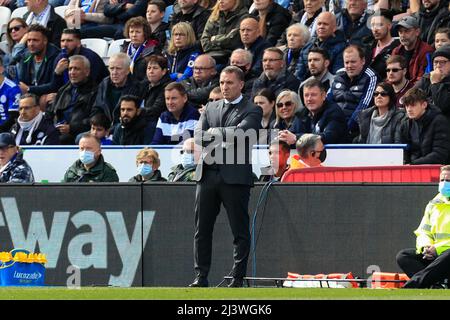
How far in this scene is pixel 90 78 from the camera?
20.5 meters

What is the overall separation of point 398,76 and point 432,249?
3472 millimetres

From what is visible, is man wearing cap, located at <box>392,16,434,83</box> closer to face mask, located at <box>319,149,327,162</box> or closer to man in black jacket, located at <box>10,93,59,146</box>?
face mask, located at <box>319,149,327,162</box>

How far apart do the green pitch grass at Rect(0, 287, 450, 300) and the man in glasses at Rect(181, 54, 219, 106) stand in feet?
18.9

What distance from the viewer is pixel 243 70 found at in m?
18.8

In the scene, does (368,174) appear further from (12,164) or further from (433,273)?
(12,164)

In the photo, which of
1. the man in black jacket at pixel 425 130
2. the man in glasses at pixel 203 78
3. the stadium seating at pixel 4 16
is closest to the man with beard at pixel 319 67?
the man in glasses at pixel 203 78

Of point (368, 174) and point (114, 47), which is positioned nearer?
point (368, 174)

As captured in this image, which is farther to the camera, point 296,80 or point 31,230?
point 296,80

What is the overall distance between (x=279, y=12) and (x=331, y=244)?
15.6 feet

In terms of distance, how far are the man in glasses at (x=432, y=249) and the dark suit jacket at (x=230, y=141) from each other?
1.86 m

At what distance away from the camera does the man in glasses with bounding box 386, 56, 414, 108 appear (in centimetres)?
1727

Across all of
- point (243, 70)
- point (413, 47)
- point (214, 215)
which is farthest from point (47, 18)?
point (214, 215)
